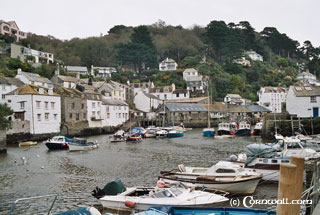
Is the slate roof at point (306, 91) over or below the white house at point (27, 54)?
below

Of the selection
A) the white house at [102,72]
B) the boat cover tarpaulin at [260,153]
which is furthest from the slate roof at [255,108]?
the boat cover tarpaulin at [260,153]

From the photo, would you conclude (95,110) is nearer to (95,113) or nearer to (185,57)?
(95,113)

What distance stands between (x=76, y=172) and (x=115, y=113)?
142ft

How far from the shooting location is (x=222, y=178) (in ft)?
57.0

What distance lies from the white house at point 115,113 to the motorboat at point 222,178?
4769 centimetres

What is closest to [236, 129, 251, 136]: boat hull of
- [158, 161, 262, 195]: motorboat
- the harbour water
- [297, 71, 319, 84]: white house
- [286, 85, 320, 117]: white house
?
[286, 85, 320, 117]: white house

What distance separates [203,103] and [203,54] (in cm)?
4069

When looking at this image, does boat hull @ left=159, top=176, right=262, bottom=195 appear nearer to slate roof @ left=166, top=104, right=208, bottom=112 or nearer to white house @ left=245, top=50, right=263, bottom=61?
slate roof @ left=166, top=104, right=208, bottom=112

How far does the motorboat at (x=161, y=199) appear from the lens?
13609mm

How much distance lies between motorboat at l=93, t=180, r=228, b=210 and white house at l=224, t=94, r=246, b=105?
82.2 m

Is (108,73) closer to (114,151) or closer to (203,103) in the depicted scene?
(203,103)

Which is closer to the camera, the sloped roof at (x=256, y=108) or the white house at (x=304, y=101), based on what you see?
the white house at (x=304, y=101)

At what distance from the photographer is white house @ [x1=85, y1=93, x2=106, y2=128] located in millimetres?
60659

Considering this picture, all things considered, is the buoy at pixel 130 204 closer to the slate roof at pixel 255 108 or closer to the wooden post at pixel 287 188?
the wooden post at pixel 287 188
